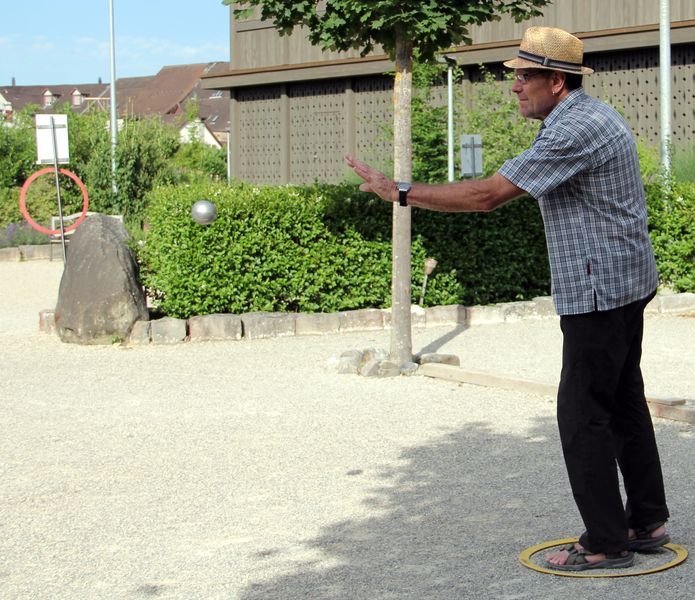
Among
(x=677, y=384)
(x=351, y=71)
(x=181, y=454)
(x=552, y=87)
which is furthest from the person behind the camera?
(x=351, y=71)

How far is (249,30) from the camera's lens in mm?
26203

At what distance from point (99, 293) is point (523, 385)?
15.9 feet

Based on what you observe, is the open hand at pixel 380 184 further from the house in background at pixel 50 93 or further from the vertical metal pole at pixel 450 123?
the house in background at pixel 50 93

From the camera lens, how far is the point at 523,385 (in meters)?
8.90

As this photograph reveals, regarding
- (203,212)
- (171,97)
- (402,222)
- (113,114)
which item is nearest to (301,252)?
→ (203,212)

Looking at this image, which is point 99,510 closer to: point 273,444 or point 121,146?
point 273,444

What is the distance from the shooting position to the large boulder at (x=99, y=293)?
12.0m

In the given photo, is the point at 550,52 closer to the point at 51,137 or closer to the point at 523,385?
the point at 523,385

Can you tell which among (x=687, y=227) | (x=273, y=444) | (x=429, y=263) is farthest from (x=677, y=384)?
(x=687, y=227)

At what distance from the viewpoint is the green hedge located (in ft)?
40.5

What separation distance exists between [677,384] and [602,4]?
13085 millimetres

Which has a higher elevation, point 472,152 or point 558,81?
point 472,152

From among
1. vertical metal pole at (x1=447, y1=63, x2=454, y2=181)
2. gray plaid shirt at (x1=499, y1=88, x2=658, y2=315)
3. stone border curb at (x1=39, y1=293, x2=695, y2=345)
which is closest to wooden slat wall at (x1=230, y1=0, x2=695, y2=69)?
vertical metal pole at (x1=447, y1=63, x2=454, y2=181)

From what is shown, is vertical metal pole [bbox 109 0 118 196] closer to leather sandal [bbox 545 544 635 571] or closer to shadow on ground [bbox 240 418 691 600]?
shadow on ground [bbox 240 418 691 600]
